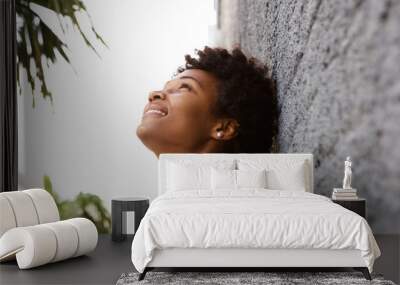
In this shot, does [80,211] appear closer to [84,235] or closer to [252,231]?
[84,235]

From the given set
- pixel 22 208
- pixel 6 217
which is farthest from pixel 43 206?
pixel 6 217

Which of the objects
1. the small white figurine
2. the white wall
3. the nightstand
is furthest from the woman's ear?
the nightstand

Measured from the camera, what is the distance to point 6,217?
4781 millimetres

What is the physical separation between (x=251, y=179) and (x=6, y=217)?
216cm

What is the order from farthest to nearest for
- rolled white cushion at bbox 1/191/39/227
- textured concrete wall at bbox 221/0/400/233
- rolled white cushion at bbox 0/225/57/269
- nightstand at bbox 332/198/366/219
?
nightstand at bbox 332/198/366/219
textured concrete wall at bbox 221/0/400/233
rolled white cushion at bbox 1/191/39/227
rolled white cushion at bbox 0/225/57/269

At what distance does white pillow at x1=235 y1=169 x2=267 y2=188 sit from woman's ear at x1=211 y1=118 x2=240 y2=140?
62 cm

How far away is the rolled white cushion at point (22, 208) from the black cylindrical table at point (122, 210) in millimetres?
938

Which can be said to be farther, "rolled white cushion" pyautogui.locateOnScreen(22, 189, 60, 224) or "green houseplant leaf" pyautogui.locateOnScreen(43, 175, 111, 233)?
"green houseplant leaf" pyautogui.locateOnScreen(43, 175, 111, 233)

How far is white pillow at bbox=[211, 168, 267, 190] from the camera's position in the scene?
218 inches

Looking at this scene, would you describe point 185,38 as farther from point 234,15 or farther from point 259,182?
point 259,182

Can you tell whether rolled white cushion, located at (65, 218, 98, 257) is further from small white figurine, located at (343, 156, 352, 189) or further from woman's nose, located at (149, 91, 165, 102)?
small white figurine, located at (343, 156, 352, 189)

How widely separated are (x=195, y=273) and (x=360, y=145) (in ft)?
7.01

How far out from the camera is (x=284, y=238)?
163 inches

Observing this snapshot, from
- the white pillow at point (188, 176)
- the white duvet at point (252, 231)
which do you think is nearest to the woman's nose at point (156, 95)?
the white pillow at point (188, 176)
